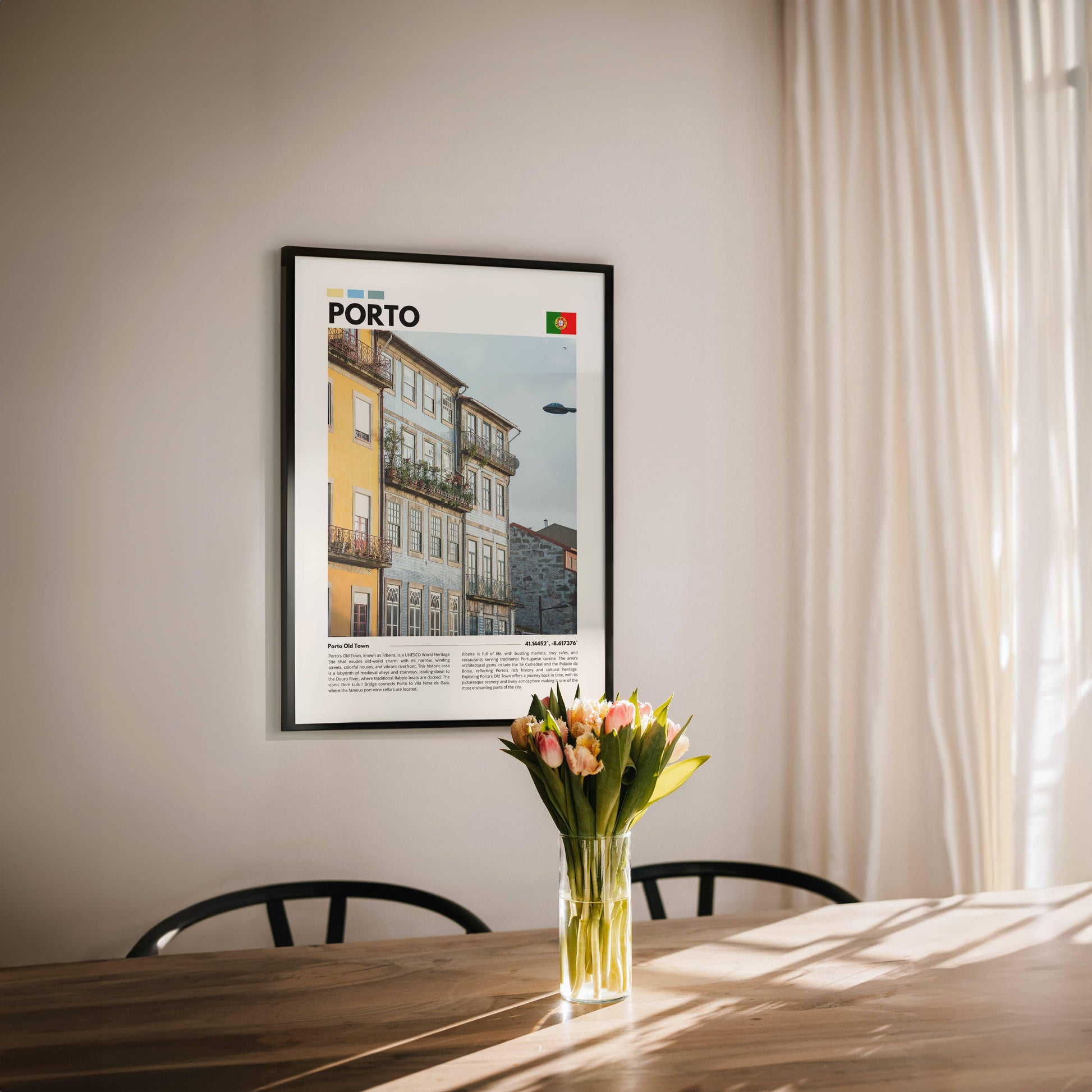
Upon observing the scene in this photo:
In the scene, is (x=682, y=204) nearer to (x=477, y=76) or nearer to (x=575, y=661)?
(x=477, y=76)

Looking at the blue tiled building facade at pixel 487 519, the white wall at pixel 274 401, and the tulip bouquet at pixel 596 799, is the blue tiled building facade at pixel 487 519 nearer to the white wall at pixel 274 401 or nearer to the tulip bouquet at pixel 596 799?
the white wall at pixel 274 401

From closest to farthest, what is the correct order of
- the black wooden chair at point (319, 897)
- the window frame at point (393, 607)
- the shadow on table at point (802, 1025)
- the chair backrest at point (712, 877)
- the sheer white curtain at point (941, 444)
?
the shadow on table at point (802, 1025) → the black wooden chair at point (319, 897) → the chair backrest at point (712, 877) → the window frame at point (393, 607) → the sheer white curtain at point (941, 444)

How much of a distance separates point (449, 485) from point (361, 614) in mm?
360

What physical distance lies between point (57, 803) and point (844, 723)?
1806 millimetres

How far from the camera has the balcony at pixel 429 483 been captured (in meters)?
2.12

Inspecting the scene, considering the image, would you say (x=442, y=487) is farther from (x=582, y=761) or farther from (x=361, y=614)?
(x=582, y=761)

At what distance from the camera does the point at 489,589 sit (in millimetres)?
2166

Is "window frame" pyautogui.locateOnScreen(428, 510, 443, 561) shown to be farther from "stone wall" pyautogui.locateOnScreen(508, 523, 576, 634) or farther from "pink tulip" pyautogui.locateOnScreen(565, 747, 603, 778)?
"pink tulip" pyautogui.locateOnScreen(565, 747, 603, 778)

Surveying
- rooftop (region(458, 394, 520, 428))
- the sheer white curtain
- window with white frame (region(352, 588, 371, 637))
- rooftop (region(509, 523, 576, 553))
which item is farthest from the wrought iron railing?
the sheer white curtain

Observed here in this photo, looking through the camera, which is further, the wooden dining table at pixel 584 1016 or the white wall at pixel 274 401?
the white wall at pixel 274 401

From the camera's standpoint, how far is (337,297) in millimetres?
2107

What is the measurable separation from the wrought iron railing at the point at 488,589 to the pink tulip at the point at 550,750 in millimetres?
923

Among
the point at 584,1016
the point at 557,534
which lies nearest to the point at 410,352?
the point at 557,534

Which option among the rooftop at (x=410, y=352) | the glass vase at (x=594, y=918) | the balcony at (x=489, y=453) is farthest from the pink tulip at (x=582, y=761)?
the rooftop at (x=410, y=352)
